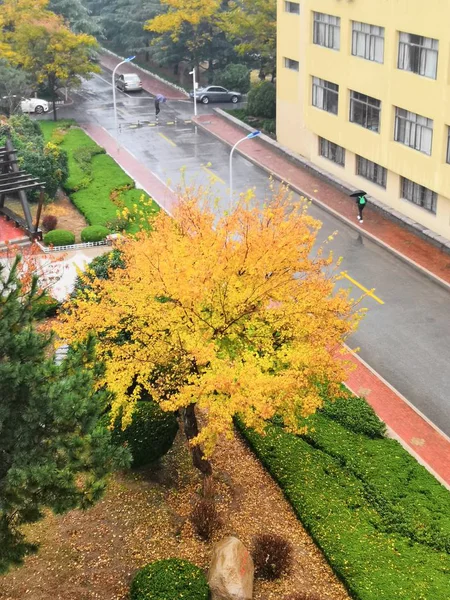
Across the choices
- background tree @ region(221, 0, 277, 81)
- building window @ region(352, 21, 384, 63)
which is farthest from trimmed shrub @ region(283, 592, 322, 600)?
background tree @ region(221, 0, 277, 81)

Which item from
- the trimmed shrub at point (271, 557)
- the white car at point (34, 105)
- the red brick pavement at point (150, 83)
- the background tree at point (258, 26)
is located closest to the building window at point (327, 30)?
the background tree at point (258, 26)

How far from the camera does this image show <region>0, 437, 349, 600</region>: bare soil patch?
56.4 ft

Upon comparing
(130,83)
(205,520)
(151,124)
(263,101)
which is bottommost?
(205,520)

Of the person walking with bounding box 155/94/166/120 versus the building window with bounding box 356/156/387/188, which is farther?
the person walking with bounding box 155/94/166/120

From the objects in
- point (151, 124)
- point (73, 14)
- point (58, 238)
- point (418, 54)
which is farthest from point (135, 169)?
point (73, 14)

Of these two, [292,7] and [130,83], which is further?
[130,83]

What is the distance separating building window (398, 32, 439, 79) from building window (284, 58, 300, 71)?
11360mm

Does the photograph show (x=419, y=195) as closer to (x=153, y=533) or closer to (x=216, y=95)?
(x=153, y=533)

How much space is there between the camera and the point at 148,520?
62.6 feet

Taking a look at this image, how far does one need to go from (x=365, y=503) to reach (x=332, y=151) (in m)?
27.6

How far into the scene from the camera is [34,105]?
56.7 m

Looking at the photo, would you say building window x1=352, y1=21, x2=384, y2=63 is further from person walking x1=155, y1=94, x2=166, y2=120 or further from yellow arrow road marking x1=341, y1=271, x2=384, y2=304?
person walking x1=155, y1=94, x2=166, y2=120

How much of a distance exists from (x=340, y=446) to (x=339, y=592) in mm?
4813

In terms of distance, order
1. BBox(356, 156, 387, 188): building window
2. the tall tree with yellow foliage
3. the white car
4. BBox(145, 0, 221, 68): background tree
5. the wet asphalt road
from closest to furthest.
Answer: the wet asphalt road, BBox(356, 156, 387, 188): building window, the tall tree with yellow foliage, the white car, BBox(145, 0, 221, 68): background tree
